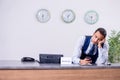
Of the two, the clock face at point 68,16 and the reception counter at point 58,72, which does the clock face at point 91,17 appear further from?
the reception counter at point 58,72

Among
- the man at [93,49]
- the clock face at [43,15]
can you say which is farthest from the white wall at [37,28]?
the man at [93,49]

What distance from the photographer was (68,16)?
504cm

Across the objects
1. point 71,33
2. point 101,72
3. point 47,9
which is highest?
point 47,9

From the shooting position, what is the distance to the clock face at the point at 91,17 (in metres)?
5.11

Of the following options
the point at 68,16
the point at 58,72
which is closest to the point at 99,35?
the point at 58,72

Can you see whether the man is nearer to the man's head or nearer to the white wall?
the man's head

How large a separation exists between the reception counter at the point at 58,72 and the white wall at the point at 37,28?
236cm

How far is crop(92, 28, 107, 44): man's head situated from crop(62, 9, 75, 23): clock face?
7.54 feet

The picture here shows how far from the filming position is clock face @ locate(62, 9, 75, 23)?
5.02 m

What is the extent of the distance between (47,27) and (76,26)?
2.00ft

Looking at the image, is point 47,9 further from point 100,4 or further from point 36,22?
point 100,4

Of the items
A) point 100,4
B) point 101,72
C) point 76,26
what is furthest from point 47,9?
point 101,72

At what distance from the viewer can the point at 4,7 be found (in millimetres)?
4816

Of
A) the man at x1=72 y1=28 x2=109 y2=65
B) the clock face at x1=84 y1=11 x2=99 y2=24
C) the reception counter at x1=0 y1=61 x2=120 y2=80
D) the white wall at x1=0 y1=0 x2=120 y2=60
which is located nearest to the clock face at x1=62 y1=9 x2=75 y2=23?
the white wall at x1=0 y1=0 x2=120 y2=60
